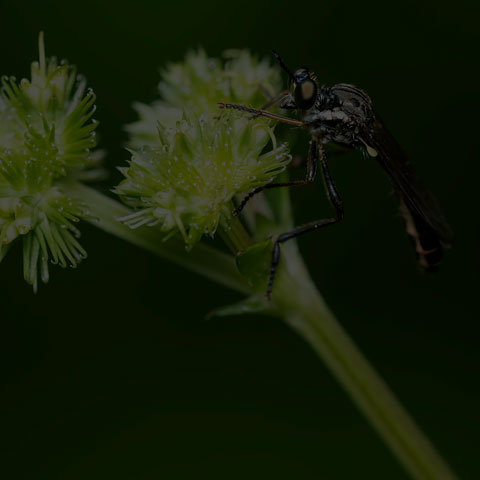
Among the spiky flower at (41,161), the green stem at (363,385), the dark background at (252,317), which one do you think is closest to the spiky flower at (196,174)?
the spiky flower at (41,161)

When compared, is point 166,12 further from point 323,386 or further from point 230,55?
point 323,386

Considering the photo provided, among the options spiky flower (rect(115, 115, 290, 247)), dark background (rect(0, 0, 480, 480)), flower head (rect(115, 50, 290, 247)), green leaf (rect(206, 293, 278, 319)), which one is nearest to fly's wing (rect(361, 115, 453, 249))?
flower head (rect(115, 50, 290, 247))

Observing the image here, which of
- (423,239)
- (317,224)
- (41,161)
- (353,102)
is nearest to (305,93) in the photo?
(353,102)

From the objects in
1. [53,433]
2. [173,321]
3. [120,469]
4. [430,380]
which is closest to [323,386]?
[430,380]

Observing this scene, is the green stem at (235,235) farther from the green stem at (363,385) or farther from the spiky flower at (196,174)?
the green stem at (363,385)

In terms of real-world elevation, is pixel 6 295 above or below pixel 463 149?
above

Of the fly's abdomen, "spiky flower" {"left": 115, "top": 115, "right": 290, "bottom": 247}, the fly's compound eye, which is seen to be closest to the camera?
"spiky flower" {"left": 115, "top": 115, "right": 290, "bottom": 247}

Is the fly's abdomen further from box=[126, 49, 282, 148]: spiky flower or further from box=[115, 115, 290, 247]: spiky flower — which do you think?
box=[115, 115, 290, 247]: spiky flower
